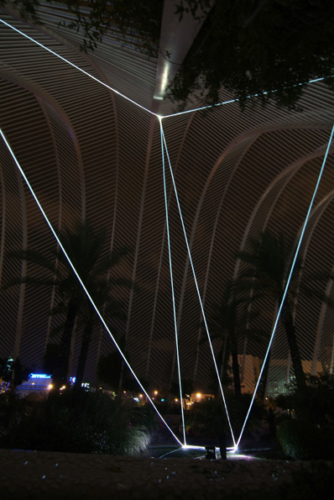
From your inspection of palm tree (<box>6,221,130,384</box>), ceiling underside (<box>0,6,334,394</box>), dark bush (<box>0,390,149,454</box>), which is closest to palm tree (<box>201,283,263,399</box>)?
ceiling underside (<box>0,6,334,394</box>)

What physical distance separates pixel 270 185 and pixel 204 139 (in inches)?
183

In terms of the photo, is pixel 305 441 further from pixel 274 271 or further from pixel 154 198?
pixel 154 198

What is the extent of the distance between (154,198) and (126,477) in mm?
19930

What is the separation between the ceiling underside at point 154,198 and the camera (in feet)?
60.5

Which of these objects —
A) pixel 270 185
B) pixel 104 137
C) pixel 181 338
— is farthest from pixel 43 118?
pixel 181 338

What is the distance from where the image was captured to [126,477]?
5371 mm

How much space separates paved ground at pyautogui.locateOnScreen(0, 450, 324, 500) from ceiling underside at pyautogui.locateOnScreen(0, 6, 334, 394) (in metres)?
11.7

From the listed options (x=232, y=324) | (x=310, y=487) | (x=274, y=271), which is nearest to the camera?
(x=310, y=487)

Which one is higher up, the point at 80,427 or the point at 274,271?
the point at 274,271

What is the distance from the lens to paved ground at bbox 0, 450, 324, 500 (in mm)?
4816

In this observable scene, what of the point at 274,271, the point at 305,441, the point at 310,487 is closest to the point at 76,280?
the point at 274,271

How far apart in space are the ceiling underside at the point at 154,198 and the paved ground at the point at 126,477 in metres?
11.7

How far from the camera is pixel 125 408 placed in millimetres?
10547

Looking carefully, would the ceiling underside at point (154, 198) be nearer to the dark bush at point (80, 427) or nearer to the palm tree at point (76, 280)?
the palm tree at point (76, 280)
